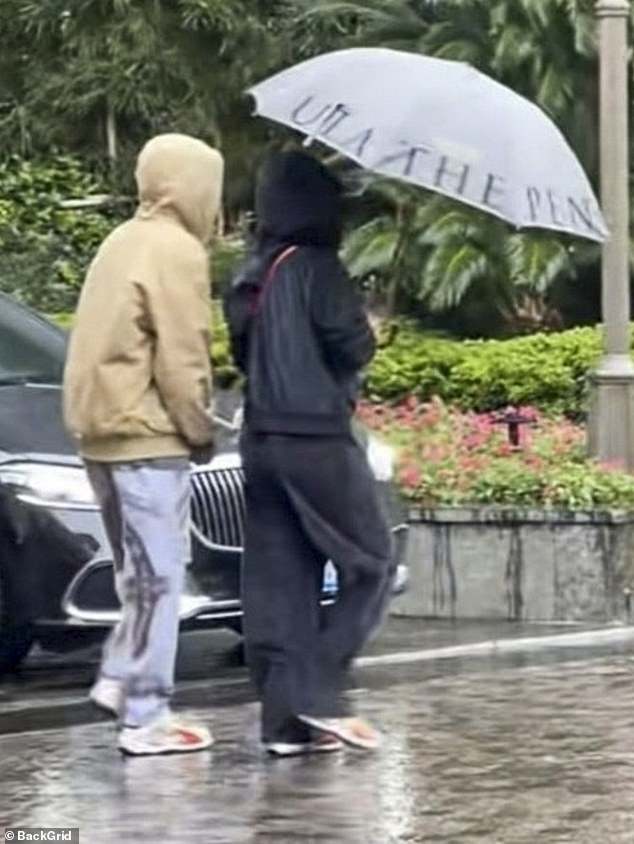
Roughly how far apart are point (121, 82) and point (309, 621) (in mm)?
13838

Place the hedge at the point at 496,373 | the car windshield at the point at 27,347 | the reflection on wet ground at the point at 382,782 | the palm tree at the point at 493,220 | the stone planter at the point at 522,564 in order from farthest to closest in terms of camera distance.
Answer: the palm tree at the point at 493,220
the hedge at the point at 496,373
the stone planter at the point at 522,564
the car windshield at the point at 27,347
the reflection on wet ground at the point at 382,782

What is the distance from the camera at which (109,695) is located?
7.55 metres

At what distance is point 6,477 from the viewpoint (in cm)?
901

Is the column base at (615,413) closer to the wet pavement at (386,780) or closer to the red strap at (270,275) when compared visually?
the wet pavement at (386,780)

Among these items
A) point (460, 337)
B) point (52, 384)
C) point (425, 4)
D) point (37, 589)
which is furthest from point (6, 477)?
point (425, 4)

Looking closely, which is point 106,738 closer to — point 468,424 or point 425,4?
point 468,424

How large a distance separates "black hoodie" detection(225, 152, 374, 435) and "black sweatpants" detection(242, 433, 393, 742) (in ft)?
0.32

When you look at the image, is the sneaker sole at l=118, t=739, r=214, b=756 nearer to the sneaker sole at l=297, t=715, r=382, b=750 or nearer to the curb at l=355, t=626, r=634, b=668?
the sneaker sole at l=297, t=715, r=382, b=750

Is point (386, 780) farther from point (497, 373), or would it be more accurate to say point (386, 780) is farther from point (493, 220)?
point (493, 220)

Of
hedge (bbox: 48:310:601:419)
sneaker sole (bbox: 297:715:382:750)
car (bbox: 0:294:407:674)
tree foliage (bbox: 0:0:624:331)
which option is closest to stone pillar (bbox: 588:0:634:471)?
hedge (bbox: 48:310:601:419)

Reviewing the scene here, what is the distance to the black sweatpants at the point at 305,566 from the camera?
282 inches

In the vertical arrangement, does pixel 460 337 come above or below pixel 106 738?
above

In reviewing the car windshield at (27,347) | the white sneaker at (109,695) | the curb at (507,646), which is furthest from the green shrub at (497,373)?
the white sneaker at (109,695)

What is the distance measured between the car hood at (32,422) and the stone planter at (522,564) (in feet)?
7.50
